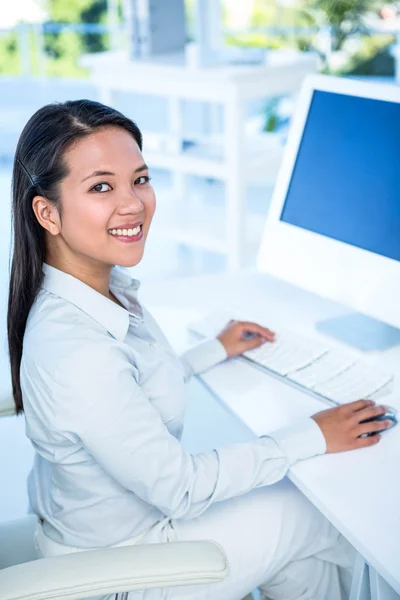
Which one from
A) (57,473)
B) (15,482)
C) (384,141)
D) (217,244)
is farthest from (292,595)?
(217,244)

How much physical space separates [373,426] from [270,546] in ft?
0.86

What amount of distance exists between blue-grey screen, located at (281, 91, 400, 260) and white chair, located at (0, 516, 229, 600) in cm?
76

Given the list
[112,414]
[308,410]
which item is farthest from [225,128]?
[112,414]

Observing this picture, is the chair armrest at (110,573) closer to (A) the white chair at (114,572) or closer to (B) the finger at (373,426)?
(A) the white chair at (114,572)

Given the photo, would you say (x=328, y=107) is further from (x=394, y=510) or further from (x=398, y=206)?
(x=394, y=510)

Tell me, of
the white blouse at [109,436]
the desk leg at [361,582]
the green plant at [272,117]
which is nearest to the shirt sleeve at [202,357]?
the white blouse at [109,436]

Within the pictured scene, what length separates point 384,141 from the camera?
1.65 m

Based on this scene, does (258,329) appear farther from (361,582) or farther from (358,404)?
(361,582)

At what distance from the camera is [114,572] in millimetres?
1114

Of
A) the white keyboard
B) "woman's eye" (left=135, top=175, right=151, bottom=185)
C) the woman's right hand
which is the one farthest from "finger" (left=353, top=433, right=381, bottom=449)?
"woman's eye" (left=135, top=175, right=151, bottom=185)

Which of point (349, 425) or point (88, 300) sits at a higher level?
point (88, 300)

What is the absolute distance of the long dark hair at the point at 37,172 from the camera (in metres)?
1.39

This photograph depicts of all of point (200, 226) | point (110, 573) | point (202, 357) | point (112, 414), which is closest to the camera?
point (110, 573)

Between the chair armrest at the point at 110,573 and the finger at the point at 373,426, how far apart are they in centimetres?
36
